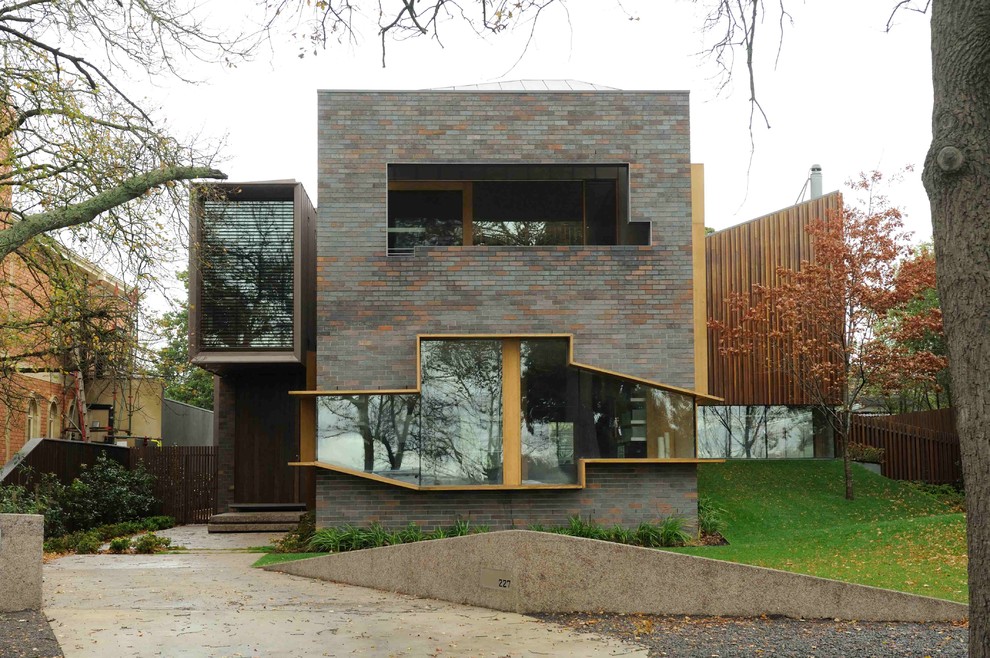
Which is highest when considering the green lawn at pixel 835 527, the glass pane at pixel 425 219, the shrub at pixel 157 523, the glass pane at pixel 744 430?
the glass pane at pixel 425 219

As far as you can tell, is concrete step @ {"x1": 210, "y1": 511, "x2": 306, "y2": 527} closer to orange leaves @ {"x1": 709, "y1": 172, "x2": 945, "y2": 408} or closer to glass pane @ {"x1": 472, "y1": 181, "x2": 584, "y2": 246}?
glass pane @ {"x1": 472, "y1": 181, "x2": 584, "y2": 246}

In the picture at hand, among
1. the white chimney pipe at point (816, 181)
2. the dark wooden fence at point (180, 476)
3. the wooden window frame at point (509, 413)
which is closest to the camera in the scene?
the wooden window frame at point (509, 413)

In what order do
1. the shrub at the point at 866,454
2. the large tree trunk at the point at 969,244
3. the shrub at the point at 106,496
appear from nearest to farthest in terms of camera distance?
the large tree trunk at the point at 969,244 → the shrub at the point at 106,496 → the shrub at the point at 866,454

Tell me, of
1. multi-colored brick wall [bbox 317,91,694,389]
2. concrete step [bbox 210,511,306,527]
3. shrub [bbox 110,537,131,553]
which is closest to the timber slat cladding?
multi-colored brick wall [bbox 317,91,694,389]

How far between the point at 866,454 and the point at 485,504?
10865mm

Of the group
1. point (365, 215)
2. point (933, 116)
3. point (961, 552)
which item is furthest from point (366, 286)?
point (933, 116)

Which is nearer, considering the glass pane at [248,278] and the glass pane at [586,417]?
the glass pane at [586,417]

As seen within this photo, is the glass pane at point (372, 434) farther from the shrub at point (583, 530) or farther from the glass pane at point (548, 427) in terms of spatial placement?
the shrub at point (583, 530)

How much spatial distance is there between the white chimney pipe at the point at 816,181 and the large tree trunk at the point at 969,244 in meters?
20.7

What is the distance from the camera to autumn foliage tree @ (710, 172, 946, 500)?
63.2 feet

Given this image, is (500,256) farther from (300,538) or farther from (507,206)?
(300,538)

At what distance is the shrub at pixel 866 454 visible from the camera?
71.4ft

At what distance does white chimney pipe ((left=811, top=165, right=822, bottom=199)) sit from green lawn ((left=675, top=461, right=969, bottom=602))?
743cm

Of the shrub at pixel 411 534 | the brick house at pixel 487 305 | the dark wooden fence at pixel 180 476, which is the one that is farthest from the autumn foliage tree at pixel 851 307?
the dark wooden fence at pixel 180 476
